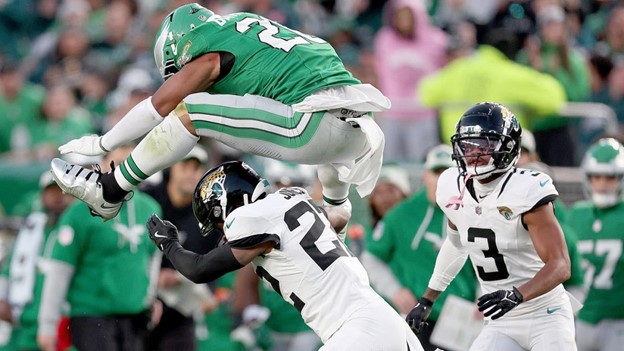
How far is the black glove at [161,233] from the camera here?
7.12 m

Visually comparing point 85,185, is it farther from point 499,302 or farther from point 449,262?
point 499,302

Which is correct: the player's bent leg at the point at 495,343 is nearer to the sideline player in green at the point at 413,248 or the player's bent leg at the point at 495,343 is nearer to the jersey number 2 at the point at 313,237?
the jersey number 2 at the point at 313,237

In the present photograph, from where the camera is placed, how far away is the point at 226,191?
271 inches

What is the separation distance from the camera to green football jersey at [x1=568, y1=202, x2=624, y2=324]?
10234mm

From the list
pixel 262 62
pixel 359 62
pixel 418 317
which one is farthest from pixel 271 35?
pixel 359 62

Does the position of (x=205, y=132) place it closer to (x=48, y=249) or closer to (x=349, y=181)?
(x=349, y=181)

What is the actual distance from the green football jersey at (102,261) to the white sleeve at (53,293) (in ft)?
0.19

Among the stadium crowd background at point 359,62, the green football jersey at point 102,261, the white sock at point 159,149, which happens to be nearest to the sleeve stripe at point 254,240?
the white sock at point 159,149

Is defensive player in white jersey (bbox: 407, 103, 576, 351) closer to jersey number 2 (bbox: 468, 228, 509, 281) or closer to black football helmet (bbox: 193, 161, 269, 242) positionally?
jersey number 2 (bbox: 468, 228, 509, 281)

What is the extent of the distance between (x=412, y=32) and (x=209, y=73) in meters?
6.53

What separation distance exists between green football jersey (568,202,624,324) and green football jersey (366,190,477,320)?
1.09m

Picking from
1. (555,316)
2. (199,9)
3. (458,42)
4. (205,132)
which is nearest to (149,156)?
(205,132)

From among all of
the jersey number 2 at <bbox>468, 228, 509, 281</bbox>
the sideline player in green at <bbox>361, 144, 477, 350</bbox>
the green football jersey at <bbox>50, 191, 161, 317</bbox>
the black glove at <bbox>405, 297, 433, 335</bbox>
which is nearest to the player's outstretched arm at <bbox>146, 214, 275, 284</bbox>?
the black glove at <bbox>405, 297, 433, 335</bbox>

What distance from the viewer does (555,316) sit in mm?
7516
